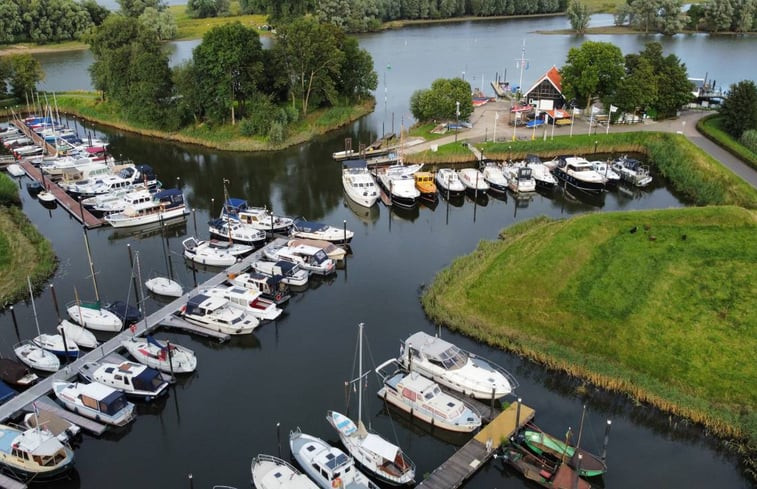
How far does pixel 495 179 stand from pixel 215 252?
31515 mm

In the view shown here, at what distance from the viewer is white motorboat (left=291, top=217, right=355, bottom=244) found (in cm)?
5819

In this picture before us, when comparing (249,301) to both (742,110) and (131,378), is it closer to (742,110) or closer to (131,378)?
(131,378)

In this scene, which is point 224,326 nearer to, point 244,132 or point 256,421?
point 256,421

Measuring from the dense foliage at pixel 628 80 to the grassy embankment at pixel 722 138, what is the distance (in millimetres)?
4574

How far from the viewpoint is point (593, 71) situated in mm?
86062

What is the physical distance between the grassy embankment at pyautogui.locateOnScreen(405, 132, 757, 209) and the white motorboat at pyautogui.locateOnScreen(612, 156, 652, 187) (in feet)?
10.2

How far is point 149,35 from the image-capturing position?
98375 mm

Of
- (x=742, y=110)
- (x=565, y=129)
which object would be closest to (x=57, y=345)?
(x=565, y=129)

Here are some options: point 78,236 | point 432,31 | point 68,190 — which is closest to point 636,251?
point 78,236

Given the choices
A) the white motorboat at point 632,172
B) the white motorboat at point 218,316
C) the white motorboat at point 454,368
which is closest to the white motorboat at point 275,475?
the white motorboat at point 454,368

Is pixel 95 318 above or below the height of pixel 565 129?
below

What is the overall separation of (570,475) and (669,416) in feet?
28.8

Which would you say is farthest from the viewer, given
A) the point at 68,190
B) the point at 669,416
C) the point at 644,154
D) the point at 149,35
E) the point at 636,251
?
the point at 149,35

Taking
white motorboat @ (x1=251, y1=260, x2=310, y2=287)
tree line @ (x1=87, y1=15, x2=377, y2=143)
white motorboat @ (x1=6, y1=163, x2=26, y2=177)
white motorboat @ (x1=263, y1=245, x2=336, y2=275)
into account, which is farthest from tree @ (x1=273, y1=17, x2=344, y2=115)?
white motorboat @ (x1=251, y1=260, x2=310, y2=287)
